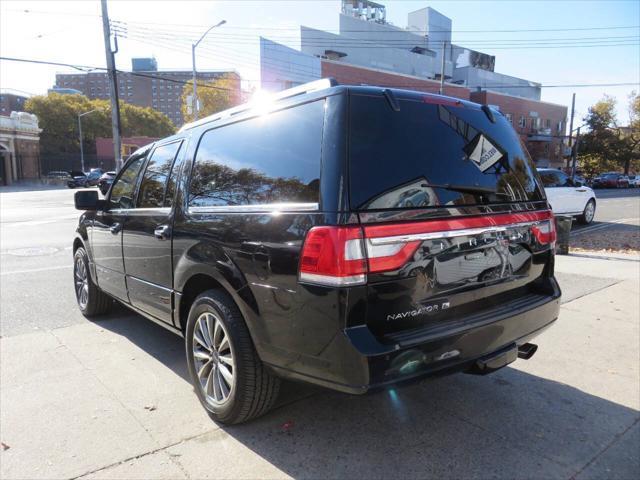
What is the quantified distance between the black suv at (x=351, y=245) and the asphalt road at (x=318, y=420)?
1.04ft

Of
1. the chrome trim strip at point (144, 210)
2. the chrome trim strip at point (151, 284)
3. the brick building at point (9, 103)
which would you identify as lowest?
the chrome trim strip at point (151, 284)

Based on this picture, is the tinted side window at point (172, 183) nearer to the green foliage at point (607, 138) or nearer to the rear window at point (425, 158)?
the rear window at point (425, 158)

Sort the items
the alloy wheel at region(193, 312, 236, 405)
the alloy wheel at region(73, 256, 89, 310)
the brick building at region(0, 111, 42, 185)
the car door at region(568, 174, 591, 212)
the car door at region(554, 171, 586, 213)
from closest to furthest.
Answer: the alloy wheel at region(193, 312, 236, 405)
the alloy wheel at region(73, 256, 89, 310)
the car door at region(554, 171, 586, 213)
the car door at region(568, 174, 591, 212)
the brick building at region(0, 111, 42, 185)

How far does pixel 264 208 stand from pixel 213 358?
110 cm

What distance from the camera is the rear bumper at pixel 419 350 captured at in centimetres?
213

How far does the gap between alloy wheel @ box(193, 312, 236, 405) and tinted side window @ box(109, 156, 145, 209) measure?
162 centimetres

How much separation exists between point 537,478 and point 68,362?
3604 millimetres

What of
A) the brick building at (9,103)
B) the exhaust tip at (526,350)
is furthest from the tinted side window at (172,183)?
the brick building at (9,103)

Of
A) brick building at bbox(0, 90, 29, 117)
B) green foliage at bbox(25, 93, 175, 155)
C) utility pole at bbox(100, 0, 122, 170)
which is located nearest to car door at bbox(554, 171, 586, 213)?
utility pole at bbox(100, 0, 122, 170)

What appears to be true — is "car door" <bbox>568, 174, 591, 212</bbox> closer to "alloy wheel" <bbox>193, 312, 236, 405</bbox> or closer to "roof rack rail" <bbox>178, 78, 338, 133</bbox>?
"roof rack rail" <bbox>178, 78, 338, 133</bbox>

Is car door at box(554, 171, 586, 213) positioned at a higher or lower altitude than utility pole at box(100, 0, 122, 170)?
lower

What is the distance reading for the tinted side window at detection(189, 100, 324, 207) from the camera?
2.42m

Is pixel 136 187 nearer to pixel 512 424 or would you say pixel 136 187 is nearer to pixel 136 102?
pixel 512 424

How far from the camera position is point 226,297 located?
2.82 metres
